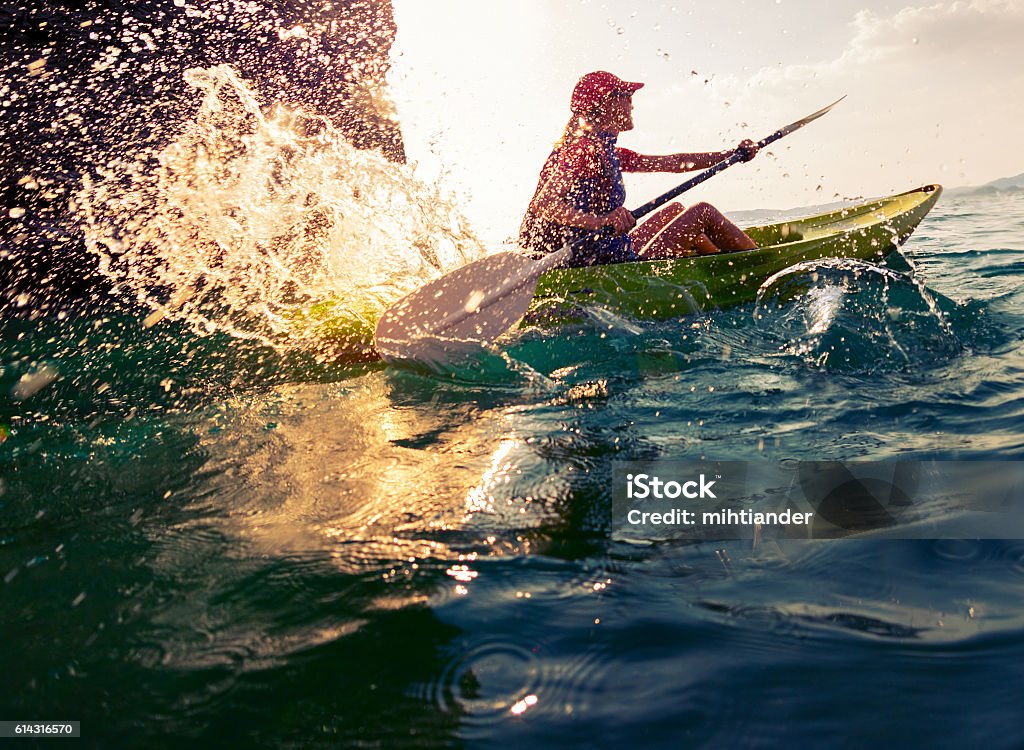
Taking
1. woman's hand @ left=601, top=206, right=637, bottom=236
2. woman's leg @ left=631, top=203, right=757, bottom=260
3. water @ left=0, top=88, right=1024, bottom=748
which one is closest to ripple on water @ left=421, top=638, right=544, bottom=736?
water @ left=0, top=88, right=1024, bottom=748

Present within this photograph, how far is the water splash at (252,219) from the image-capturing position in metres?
6.04

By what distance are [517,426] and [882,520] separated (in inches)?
63.6

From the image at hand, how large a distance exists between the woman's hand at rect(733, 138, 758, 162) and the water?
65.3 inches

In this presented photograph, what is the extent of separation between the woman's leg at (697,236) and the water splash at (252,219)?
1592 mm

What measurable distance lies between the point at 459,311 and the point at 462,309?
0.03 m

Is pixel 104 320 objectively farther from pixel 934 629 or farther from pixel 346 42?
pixel 934 629

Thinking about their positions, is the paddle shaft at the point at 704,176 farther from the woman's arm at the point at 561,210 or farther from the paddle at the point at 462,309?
the paddle at the point at 462,309

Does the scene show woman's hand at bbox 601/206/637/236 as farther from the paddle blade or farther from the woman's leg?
the paddle blade

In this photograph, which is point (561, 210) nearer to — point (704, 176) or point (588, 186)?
point (588, 186)

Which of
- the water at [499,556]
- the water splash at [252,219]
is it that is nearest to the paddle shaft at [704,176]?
the water at [499,556]

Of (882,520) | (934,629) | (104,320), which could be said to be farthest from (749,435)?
(104,320)

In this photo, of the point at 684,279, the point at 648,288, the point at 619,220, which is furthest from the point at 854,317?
the point at 619,220

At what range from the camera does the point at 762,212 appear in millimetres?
60219

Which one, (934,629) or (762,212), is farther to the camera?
(762,212)
